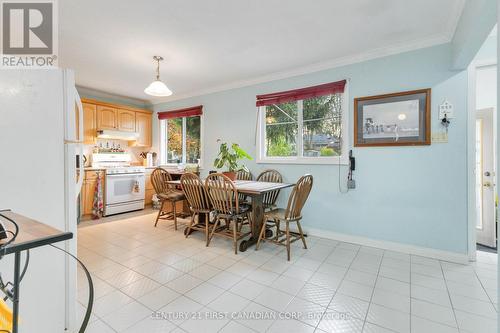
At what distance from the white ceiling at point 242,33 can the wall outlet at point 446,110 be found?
0.71 meters

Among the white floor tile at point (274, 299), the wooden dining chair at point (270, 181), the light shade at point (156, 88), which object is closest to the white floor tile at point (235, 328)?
the white floor tile at point (274, 299)

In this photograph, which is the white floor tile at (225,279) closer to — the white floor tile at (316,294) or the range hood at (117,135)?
the white floor tile at (316,294)

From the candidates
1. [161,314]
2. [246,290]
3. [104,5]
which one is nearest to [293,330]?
[246,290]

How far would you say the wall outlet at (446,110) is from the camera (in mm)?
2671

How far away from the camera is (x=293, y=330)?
162 cm

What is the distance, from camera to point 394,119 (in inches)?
117

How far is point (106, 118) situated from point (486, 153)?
6233mm

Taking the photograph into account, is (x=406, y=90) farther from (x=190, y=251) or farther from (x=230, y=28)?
(x=190, y=251)

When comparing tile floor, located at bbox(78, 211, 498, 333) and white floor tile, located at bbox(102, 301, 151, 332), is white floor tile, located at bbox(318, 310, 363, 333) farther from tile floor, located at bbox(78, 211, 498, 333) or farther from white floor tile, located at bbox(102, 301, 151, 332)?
white floor tile, located at bbox(102, 301, 151, 332)

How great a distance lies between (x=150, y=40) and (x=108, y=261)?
2532 millimetres

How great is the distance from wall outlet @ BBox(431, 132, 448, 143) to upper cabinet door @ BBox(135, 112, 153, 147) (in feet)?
17.7

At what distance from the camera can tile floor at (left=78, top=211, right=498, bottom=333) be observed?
1.69 meters

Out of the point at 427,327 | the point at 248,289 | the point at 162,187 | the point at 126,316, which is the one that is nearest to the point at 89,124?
the point at 162,187

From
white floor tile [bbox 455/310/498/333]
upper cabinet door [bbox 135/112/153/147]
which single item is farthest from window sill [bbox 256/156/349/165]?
upper cabinet door [bbox 135/112/153/147]
